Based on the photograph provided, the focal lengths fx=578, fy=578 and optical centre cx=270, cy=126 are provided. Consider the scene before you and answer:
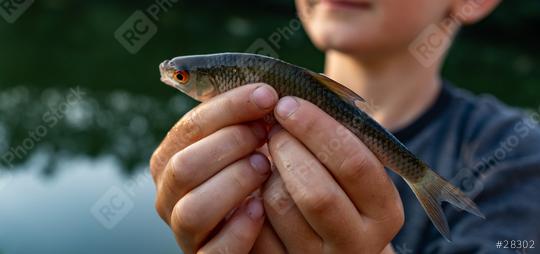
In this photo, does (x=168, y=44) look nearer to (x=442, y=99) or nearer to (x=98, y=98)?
(x=98, y=98)

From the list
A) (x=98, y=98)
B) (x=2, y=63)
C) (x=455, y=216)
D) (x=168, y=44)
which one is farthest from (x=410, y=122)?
(x=168, y=44)

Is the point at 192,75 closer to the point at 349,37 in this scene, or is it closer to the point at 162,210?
the point at 162,210

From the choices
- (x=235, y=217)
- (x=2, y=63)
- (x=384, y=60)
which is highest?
(x=2, y=63)

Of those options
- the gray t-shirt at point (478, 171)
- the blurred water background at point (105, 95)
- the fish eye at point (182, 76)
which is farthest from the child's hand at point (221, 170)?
the blurred water background at point (105, 95)

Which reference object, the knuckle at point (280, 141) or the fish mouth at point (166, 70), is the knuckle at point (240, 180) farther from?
the fish mouth at point (166, 70)

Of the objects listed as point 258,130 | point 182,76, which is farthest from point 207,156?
point 182,76

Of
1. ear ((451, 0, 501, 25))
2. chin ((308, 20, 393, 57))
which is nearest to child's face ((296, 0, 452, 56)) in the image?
chin ((308, 20, 393, 57))
